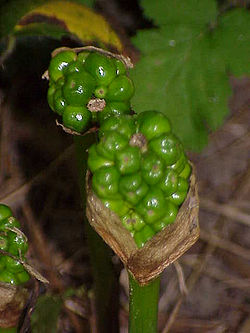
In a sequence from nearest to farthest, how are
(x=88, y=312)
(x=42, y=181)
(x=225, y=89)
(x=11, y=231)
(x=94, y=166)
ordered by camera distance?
(x=94, y=166) → (x=11, y=231) → (x=225, y=89) → (x=88, y=312) → (x=42, y=181)

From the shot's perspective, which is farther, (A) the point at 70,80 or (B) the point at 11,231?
(B) the point at 11,231

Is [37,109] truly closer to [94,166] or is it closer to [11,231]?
[11,231]

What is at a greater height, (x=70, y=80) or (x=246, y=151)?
(x=70, y=80)

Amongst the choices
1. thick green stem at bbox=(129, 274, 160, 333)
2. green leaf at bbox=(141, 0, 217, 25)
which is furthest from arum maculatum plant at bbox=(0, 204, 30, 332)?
green leaf at bbox=(141, 0, 217, 25)

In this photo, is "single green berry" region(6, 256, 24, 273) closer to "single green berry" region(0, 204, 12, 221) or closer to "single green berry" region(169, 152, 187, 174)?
"single green berry" region(0, 204, 12, 221)

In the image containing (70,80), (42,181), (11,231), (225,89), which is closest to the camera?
(70,80)

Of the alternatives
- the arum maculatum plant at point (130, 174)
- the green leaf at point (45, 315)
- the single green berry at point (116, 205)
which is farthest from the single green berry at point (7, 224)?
the green leaf at point (45, 315)

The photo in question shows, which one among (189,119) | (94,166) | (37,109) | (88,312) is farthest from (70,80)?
(37,109)

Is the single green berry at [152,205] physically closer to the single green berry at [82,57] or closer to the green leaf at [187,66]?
the single green berry at [82,57]
